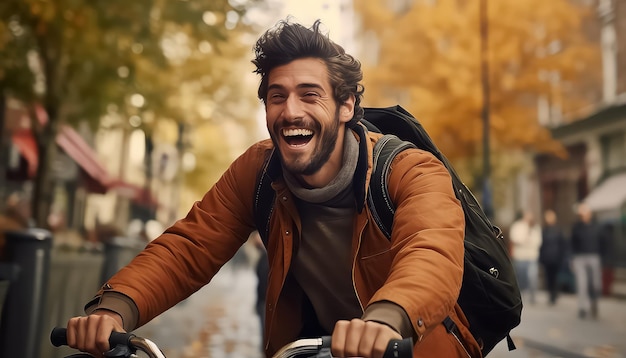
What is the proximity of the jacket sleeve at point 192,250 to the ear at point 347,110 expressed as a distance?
0.35 meters

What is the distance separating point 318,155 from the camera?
2891 millimetres

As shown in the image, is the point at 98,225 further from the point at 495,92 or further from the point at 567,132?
the point at 567,132

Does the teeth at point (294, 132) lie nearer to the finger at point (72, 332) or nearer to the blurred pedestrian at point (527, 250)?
the finger at point (72, 332)

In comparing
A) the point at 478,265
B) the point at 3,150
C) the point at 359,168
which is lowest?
the point at 478,265

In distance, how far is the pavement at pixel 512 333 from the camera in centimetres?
1143

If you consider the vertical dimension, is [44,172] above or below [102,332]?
above

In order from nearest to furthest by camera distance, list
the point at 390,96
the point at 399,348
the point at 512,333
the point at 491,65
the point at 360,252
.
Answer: the point at 399,348
the point at 360,252
the point at 512,333
the point at 491,65
the point at 390,96

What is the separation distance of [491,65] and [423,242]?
2519cm

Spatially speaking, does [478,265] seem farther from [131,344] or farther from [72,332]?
[72,332]

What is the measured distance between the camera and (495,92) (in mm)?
27562

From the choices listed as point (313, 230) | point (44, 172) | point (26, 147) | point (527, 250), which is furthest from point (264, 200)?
point (26, 147)

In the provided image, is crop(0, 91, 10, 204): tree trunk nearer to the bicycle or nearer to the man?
the man

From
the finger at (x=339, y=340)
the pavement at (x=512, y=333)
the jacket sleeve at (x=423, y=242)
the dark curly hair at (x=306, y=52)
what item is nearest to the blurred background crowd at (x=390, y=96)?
the pavement at (x=512, y=333)

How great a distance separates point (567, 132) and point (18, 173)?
17221 mm
